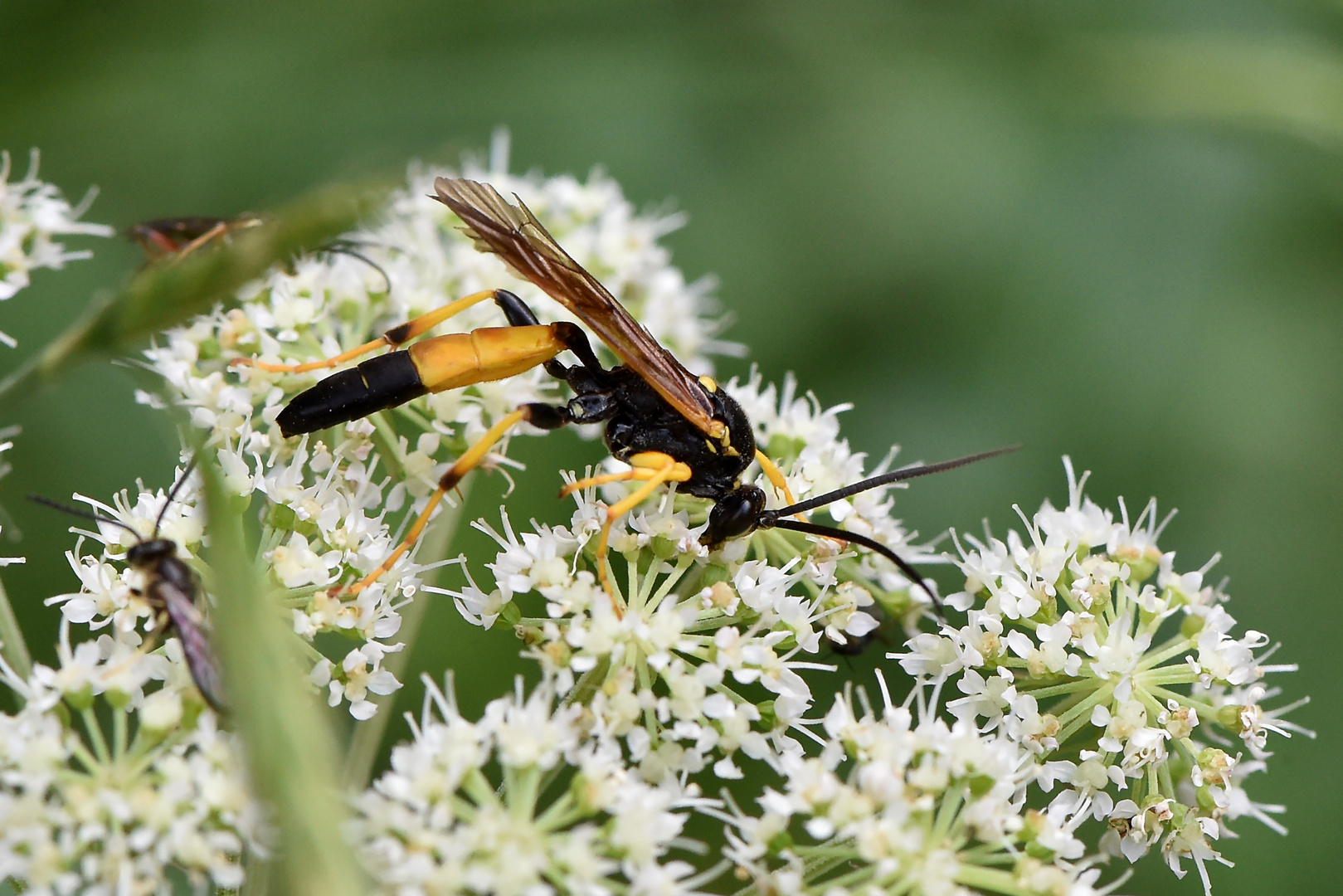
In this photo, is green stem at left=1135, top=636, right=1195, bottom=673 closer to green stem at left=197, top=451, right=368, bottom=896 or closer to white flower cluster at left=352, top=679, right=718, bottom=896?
white flower cluster at left=352, top=679, right=718, bottom=896

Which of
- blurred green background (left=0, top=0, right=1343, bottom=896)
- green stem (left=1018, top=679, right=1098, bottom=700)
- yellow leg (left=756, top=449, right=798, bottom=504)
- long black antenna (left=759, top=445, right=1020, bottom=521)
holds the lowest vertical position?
green stem (left=1018, top=679, right=1098, bottom=700)

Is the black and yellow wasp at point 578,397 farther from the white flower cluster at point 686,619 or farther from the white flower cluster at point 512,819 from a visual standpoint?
the white flower cluster at point 512,819

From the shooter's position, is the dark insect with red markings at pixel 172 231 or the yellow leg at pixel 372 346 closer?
the yellow leg at pixel 372 346

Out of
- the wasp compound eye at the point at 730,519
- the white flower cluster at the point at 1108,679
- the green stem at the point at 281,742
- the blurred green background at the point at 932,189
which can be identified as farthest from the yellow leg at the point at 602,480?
the green stem at the point at 281,742

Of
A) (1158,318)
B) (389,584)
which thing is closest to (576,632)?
(389,584)

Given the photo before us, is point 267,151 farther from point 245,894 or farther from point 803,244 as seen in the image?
point 245,894

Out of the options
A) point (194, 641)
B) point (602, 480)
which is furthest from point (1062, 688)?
point (194, 641)

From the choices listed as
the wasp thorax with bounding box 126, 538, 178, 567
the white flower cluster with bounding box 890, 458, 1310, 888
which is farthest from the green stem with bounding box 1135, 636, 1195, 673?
the wasp thorax with bounding box 126, 538, 178, 567
